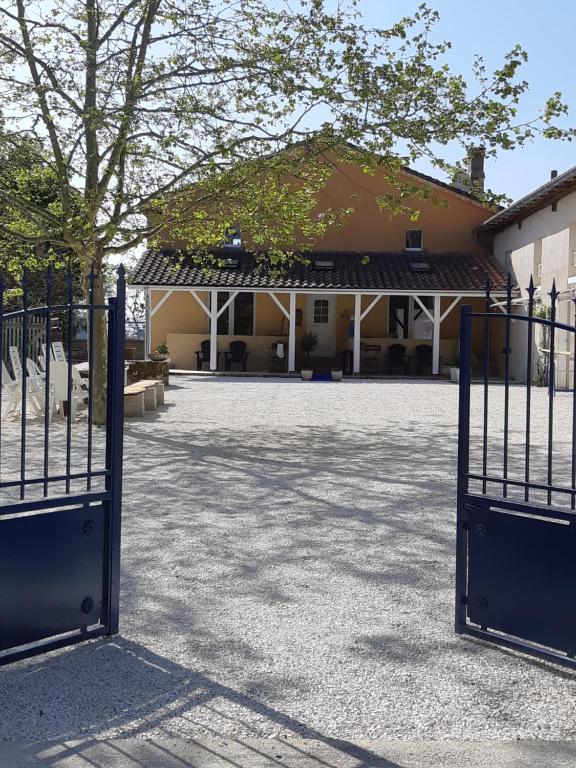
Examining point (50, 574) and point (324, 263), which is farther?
point (324, 263)

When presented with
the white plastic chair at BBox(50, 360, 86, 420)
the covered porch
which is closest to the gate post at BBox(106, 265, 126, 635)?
the white plastic chair at BBox(50, 360, 86, 420)

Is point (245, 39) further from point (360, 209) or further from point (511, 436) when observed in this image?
point (360, 209)

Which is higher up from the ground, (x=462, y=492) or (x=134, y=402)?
(x=462, y=492)

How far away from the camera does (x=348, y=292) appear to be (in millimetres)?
27312

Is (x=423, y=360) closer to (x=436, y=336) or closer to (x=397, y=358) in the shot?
(x=397, y=358)

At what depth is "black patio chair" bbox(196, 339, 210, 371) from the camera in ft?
92.9

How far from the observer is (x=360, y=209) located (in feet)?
100.0

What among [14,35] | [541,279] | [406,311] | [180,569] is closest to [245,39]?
[14,35]

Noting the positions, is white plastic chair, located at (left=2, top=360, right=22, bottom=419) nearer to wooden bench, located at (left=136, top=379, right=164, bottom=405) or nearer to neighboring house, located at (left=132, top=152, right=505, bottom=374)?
wooden bench, located at (left=136, top=379, right=164, bottom=405)

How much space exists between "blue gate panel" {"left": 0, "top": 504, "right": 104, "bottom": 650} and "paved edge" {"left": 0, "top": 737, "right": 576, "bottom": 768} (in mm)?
825

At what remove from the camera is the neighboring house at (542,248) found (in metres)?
21.7

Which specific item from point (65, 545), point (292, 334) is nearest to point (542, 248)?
point (292, 334)

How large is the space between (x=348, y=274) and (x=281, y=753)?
25.9m

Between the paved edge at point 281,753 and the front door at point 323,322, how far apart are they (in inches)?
1057
